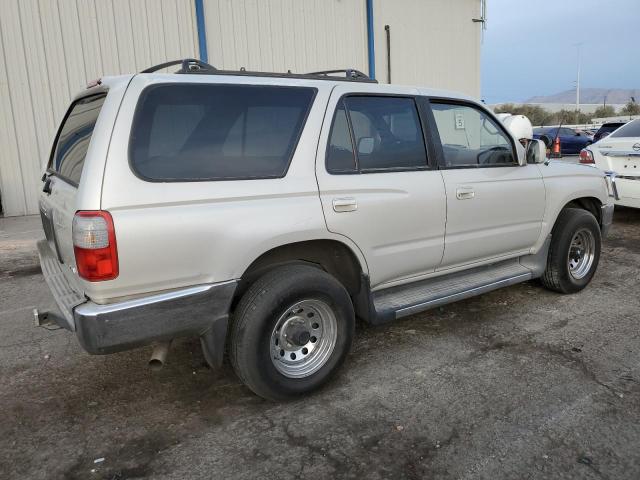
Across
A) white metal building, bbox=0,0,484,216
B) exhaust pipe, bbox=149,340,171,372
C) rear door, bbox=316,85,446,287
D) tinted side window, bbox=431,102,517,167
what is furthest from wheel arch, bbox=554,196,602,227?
white metal building, bbox=0,0,484,216

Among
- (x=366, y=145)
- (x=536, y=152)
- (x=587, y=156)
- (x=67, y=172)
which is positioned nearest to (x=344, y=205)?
(x=366, y=145)

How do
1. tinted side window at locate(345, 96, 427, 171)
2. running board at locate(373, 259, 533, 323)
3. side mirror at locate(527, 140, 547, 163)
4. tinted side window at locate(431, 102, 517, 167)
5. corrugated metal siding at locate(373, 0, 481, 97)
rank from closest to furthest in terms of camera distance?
tinted side window at locate(345, 96, 427, 171) < running board at locate(373, 259, 533, 323) < tinted side window at locate(431, 102, 517, 167) < side mirror at locate(527, 140, 547, 163) < corrugated metal siding at locate(373, 0, 481, 97)

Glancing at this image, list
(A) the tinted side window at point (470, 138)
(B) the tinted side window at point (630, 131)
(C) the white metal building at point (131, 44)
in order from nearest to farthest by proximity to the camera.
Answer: (A) the tinted side window at point (470, 138) < (B) the tinted side window at point (630, 131) < (C) the white metal building at point (131, 44)

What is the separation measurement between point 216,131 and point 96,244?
896 millimetres

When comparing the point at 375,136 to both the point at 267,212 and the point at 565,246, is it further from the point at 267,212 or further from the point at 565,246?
the point at 565,246

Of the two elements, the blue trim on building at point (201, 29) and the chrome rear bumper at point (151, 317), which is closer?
the chrome rear bumper at point (151, 317)

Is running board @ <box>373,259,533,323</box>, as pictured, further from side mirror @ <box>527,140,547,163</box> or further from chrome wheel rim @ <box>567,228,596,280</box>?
side mirror @ <box>527,140,547,163</box>

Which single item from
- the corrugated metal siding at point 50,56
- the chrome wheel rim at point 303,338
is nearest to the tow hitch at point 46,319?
the chrome wheel rim at point 303,338

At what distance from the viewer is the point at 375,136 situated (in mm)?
3617

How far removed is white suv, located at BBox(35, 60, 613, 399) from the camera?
103 inches

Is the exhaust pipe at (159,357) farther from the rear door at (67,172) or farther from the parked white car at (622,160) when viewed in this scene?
the parked white car at (622,160)

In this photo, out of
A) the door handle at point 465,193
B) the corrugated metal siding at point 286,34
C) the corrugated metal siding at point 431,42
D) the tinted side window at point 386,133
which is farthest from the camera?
the corrugated metal siding at point 431,42

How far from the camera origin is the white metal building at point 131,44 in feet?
32.9

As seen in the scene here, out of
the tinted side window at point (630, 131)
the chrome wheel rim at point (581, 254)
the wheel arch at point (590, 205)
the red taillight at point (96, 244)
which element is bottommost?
the chrome wheel rim at point (581, 254)
